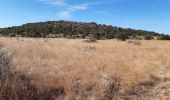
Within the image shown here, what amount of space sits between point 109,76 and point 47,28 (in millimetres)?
68918

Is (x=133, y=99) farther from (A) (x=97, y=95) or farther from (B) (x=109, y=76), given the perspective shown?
(B) (x=109, y=76)

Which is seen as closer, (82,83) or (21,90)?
(21,90)

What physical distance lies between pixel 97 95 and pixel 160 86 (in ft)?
8.16

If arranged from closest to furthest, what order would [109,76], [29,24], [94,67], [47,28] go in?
1. [109,76]
2. [94,67]
3. [47,28]
4. [29,24]

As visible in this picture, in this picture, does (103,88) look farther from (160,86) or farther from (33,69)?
(33,69)

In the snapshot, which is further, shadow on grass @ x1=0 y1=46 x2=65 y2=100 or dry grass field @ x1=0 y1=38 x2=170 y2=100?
dry grass field @ x1=0 y1=38 x2=170 y2=100

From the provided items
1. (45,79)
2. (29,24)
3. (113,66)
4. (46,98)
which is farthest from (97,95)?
(29,24)

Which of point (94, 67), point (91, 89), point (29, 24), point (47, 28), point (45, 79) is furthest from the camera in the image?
point (29, 24)

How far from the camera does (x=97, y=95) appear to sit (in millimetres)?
8812

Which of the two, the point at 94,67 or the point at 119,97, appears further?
the point at 94,67

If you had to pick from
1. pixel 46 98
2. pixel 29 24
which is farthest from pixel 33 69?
pixel 29 24

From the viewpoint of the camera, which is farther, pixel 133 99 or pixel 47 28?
pixel 47 28

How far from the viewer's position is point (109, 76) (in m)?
11.2

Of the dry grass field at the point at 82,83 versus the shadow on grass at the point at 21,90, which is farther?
the dry grass field at the point at 82,83
